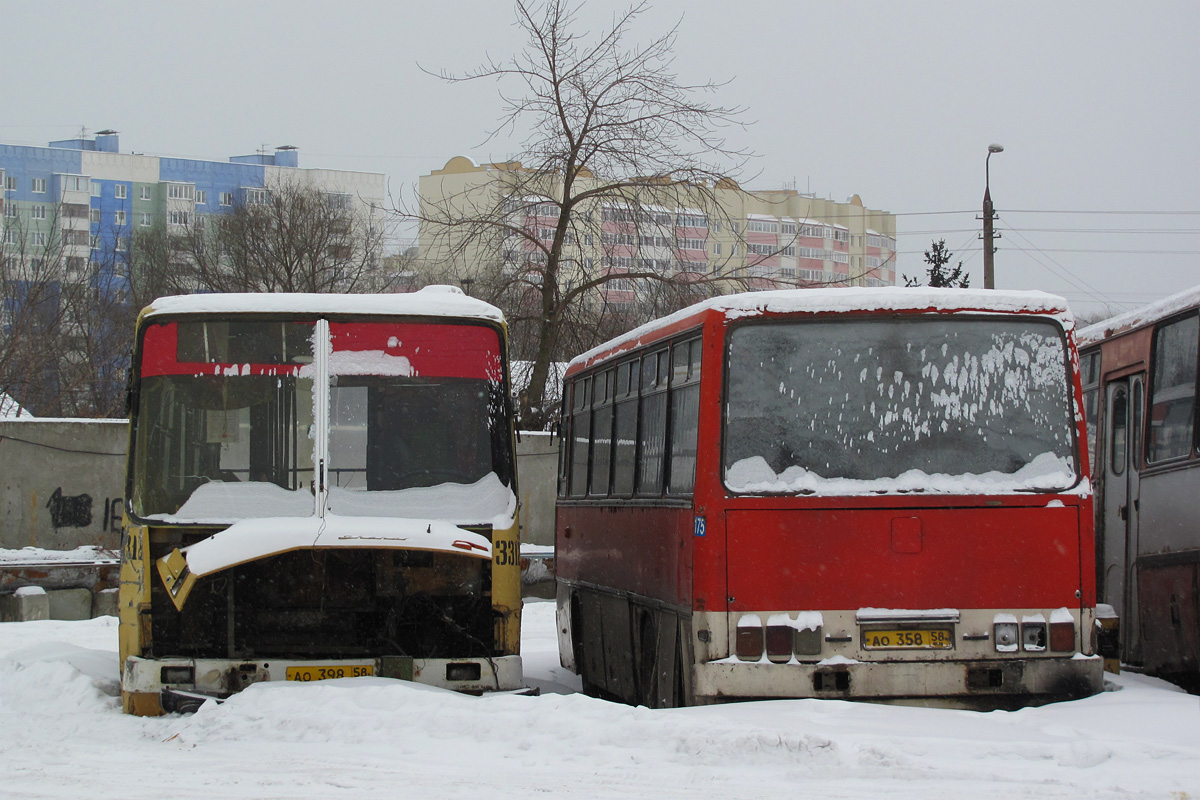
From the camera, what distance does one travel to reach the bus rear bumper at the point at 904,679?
8.21 m

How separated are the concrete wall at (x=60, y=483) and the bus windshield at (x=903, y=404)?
17679 millimetres

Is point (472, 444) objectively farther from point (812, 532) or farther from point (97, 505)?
point (97, 505)

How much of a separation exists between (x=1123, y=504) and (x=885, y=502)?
3842 millimetres

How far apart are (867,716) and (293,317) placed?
178 inches

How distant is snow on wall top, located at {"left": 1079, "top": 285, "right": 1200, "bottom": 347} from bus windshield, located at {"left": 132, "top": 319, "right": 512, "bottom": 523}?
499cm

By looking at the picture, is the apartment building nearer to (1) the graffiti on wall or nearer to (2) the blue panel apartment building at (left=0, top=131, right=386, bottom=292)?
(1) the graffiti on wall

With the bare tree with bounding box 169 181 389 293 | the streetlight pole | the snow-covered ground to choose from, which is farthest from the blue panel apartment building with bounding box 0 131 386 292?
the snow-covered ground

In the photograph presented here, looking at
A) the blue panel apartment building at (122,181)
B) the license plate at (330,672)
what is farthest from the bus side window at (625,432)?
the blue panel apartment building at (122,181)

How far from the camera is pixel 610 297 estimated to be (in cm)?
2567

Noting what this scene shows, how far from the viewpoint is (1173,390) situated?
10.7 m

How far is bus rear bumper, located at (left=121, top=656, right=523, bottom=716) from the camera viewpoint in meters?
9.09

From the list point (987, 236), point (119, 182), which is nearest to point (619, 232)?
point (987, 236)

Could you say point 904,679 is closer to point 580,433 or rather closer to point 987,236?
point 580,433

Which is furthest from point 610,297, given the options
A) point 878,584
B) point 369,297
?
point 878,584
